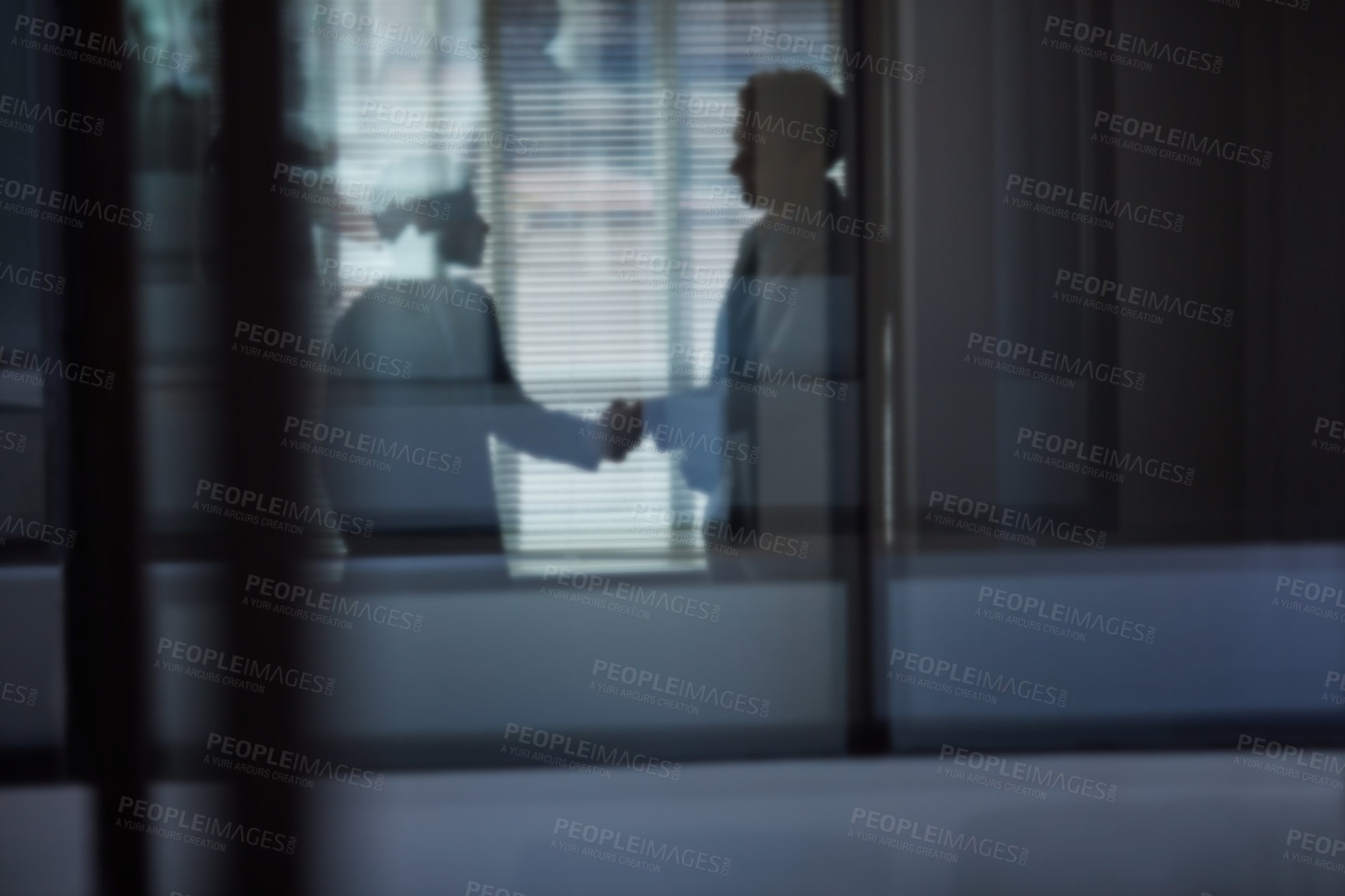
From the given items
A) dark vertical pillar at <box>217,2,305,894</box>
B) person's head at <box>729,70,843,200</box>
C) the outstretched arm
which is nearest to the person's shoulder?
the outstretched arm

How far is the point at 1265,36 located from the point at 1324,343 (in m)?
0.56

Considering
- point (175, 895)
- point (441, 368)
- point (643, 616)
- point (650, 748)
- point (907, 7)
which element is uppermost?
point (907, 7)

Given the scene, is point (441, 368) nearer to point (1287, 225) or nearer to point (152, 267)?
point (152, 267)

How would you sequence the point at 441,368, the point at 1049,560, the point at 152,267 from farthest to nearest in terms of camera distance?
the point at 1049,560 < the point at 441,368 < the point at 152,267

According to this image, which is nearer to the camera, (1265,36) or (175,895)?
(175,895)

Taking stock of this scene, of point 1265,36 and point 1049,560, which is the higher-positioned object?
point 1265,36

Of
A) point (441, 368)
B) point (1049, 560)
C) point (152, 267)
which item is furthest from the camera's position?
point (1049, 560)

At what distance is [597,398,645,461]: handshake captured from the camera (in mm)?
1917

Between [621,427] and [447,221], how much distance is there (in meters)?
0.45

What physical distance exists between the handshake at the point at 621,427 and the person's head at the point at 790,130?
428 mm

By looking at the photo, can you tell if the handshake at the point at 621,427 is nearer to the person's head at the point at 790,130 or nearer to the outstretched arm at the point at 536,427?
the outstretched arm at the point at 536,427

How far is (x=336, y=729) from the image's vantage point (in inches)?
71.5

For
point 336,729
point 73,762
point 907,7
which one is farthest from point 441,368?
point 907,7

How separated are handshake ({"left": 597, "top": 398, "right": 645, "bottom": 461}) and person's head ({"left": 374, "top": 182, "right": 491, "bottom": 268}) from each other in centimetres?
34
